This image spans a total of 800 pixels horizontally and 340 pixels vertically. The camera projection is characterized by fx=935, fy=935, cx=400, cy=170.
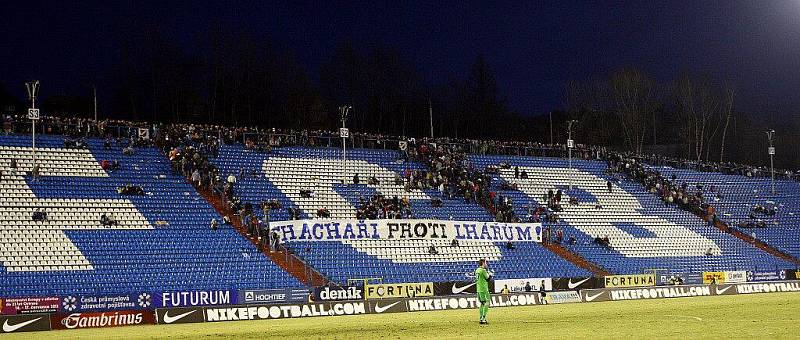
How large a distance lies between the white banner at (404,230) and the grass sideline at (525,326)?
12067 mm

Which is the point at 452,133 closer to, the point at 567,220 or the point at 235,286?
the point at 567,220

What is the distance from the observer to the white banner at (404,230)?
48.1m

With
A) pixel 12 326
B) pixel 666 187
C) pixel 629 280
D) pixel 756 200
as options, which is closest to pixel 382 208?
pixel 629 280

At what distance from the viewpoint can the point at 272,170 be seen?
2191 inches

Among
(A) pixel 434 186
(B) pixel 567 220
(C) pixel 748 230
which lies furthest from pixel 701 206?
(A) pixel 434 186

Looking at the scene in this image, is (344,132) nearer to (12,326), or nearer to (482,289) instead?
(12,326)

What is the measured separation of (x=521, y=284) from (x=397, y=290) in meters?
6.80

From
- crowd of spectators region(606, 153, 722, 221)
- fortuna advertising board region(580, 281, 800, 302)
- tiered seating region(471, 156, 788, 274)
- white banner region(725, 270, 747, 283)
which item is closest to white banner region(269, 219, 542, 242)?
tiered seating region(471, 156, 788, 274)

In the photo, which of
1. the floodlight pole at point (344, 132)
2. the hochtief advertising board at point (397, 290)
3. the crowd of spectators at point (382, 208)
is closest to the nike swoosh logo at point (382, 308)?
the hochtief advertising board at point (397, 290)

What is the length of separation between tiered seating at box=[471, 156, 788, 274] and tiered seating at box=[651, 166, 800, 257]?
3567 millimetres

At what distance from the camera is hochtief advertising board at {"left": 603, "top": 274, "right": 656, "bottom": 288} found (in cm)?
4809

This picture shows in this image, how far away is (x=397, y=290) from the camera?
42.0 m

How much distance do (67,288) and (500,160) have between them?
35260mm

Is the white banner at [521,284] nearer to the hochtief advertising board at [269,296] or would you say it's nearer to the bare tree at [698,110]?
the hochtief advertising board at [269,296]
